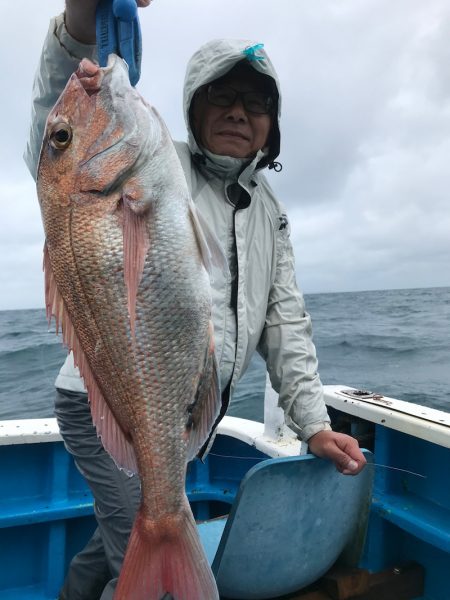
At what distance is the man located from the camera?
2.08 metres

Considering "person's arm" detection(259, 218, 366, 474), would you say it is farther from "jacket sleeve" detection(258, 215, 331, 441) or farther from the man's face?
the man's face

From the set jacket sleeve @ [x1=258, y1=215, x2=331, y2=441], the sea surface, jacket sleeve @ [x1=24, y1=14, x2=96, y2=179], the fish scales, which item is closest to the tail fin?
the fish scales

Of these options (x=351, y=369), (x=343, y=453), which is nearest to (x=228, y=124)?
(x=343, y=453)

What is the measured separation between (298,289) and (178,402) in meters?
1.23

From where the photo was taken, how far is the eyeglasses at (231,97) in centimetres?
228

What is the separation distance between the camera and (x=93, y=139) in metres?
1.56

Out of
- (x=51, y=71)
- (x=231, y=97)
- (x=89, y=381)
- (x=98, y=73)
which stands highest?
(x=231, y=97)

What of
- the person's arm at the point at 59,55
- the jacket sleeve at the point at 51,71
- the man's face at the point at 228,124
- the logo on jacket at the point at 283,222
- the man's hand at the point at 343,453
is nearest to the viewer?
the person's arm at the point at 59,55

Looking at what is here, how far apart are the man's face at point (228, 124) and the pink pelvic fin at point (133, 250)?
2.90 ft

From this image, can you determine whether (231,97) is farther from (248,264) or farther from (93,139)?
(93,139)

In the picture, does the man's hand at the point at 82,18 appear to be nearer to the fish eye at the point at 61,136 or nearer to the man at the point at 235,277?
the man at the point at 235,277

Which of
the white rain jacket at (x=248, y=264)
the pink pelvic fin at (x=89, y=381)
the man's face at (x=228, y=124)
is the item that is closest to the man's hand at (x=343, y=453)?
the white rain jacket at (x=248, y=264)

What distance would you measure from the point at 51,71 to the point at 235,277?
1023mm

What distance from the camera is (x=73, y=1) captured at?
1538 millimetres
